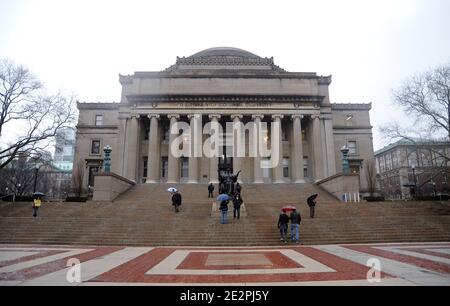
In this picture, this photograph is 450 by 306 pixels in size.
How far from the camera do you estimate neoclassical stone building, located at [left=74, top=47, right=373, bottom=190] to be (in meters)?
38.2

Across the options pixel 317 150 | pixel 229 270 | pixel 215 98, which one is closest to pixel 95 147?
pixel 215 98

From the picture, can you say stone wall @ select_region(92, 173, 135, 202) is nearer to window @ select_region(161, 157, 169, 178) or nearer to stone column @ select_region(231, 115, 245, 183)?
window @ select_region(161, 157, 169, 178)

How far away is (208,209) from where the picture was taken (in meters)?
21.2

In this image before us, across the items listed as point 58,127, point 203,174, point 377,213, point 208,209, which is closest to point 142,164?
point 203,174

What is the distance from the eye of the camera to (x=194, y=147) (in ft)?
123

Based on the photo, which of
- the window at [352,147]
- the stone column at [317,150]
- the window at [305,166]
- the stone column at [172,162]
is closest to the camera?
the stone column at [172,162]

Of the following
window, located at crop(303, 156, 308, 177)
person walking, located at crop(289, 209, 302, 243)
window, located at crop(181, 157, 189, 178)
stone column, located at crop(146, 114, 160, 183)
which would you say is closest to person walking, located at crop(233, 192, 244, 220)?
person walking, located at crop(289, 209, 302, 243)

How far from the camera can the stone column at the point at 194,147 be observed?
36.8m

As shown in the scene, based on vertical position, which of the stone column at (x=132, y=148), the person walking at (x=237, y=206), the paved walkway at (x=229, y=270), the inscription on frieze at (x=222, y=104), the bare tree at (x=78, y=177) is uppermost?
the inscription on frieze at (x=222, y=104)

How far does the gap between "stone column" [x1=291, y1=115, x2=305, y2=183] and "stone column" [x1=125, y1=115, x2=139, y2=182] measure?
20.0 meters

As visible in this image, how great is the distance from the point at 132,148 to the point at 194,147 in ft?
25.8

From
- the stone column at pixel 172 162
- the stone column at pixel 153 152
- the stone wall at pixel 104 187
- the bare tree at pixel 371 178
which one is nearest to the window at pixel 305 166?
the bare tree at pixel 371 178

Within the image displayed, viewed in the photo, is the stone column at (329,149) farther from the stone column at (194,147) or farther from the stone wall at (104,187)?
the stone wall at (104,187)

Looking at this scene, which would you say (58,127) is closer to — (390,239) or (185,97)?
(185,97)
